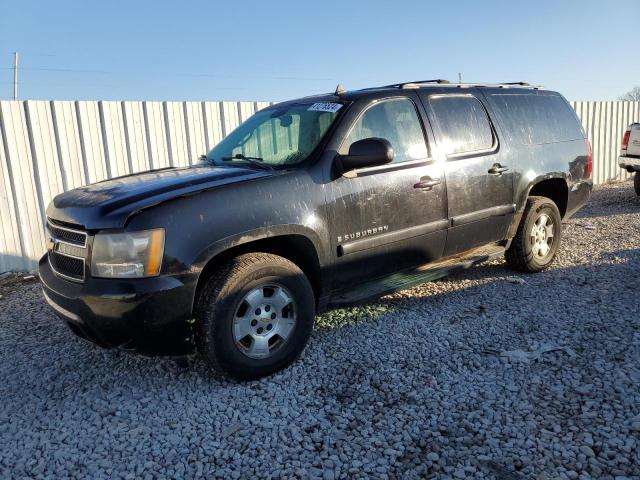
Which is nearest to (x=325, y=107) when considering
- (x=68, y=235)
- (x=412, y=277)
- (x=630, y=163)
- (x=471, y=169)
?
(x=471, y=169)

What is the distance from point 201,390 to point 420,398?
1394mm

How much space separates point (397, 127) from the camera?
392 centimetres

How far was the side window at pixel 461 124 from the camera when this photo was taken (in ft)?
13.7

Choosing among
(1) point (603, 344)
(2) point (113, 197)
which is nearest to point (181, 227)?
(2) point (113, 197)

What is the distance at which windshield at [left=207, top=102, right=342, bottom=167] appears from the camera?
3.62 metres

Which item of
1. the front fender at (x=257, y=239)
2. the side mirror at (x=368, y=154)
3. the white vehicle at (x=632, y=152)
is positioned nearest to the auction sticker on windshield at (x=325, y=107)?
the side mirror at (x=368, y=154)

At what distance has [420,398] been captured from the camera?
290 cm

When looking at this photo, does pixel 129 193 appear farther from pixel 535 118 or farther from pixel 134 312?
pixel 535 118

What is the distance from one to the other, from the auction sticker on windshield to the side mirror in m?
0.48

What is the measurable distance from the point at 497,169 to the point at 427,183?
37.8 inches

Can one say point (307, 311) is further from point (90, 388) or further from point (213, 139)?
point (213, 139)

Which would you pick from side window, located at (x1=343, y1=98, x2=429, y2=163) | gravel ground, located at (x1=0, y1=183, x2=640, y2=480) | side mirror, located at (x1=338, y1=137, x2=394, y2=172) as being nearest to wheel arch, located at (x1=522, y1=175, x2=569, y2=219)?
A: gravel ground, located at (x1=0, y1=183, x2=640, y2=480)

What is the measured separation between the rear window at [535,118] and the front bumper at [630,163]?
16.6 ft

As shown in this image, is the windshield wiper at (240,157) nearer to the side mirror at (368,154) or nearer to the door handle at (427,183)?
the side mirror at (368,154)
